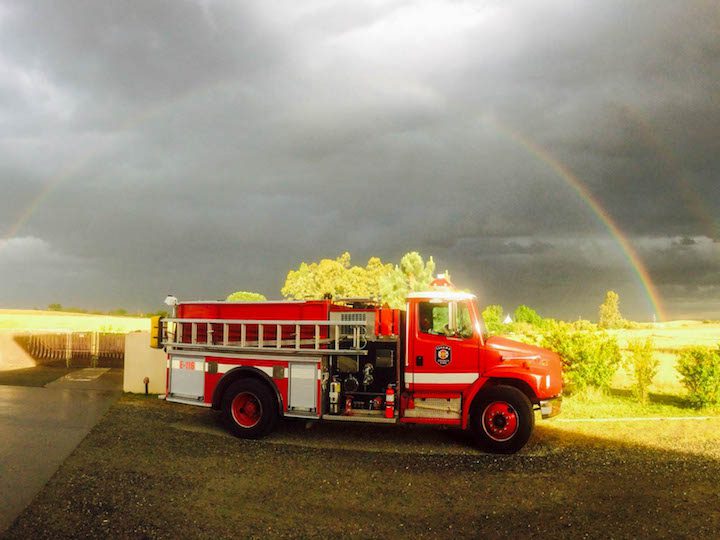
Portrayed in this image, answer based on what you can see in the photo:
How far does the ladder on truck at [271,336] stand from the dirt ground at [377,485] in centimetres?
173

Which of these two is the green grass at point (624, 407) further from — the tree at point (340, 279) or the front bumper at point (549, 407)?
the tree at point (340, 279)

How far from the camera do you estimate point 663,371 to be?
21.6 meters

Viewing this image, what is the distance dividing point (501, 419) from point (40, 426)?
9.18m

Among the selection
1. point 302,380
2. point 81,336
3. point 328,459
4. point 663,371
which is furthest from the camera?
point 81,336

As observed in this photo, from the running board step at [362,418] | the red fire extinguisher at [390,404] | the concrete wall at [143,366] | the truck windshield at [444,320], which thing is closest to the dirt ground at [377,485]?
the running board step at [362,418]

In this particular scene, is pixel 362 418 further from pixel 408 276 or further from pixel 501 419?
pixel 408 276

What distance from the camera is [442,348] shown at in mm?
10125

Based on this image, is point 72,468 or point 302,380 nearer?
point 72,468

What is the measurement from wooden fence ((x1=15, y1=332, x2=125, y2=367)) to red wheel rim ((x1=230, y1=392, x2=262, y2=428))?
1729cm

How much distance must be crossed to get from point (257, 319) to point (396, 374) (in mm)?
2965

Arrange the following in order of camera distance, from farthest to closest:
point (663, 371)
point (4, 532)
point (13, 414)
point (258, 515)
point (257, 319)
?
point (663, 371) → point (13, 414) → point (257, 319) → point (258, 515) → point (4, 532)

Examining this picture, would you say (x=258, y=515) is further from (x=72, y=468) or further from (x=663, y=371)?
(x=663, y=371)


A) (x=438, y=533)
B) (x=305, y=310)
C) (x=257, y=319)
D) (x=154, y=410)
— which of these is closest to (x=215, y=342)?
(x=257, y=319)

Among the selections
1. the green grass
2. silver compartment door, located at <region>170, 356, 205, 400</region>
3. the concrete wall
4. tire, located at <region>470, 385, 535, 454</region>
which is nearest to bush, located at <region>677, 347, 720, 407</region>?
the green grass
